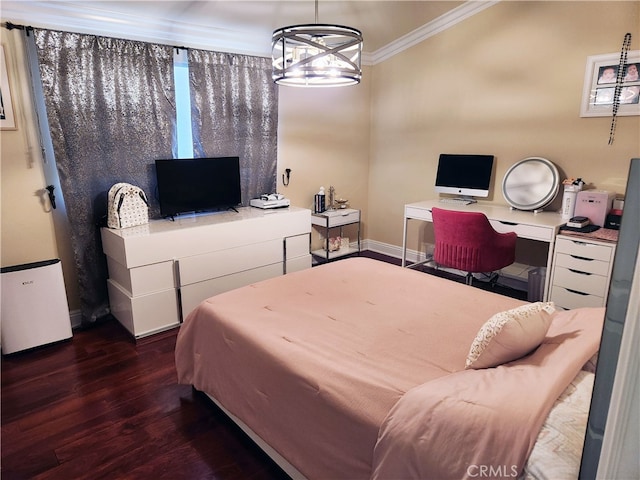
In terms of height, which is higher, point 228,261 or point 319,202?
point 319,202

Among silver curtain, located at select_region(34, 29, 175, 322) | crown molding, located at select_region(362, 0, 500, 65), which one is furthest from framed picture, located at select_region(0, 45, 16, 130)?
crown molding, located at select_region(362, 0, 500, 65)

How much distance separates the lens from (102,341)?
303cm

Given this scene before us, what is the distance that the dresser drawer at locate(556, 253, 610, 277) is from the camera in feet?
9.46

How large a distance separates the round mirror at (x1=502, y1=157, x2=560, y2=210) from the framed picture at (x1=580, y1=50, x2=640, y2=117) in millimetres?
498

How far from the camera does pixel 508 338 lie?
1.44m

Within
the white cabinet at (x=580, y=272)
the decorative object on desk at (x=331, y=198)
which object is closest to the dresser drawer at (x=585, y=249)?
the white cabinet at (x=580, y=272)

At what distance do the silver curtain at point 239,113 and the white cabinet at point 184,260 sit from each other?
1.70 ft

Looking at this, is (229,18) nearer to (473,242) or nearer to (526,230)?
(473,242)

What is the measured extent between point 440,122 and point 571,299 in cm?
215

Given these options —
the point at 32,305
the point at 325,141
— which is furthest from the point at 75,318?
the point at 325,141

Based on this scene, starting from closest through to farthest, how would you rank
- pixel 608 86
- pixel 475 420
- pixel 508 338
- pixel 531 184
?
pixel 475 420 → pixel 508 338 → pixel 608 86 → pixel 531 184

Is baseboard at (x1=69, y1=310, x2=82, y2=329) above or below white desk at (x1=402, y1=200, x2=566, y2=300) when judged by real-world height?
below

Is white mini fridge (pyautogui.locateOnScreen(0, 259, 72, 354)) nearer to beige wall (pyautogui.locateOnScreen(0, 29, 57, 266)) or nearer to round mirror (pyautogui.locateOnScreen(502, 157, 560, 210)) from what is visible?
beige wall (pyautogui.locateOnScreen(0, 29, 57, 266))

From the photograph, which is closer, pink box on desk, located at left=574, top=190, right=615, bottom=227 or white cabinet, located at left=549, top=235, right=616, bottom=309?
white cabinet, located at left=549, top=235, right=616, bottom=309
